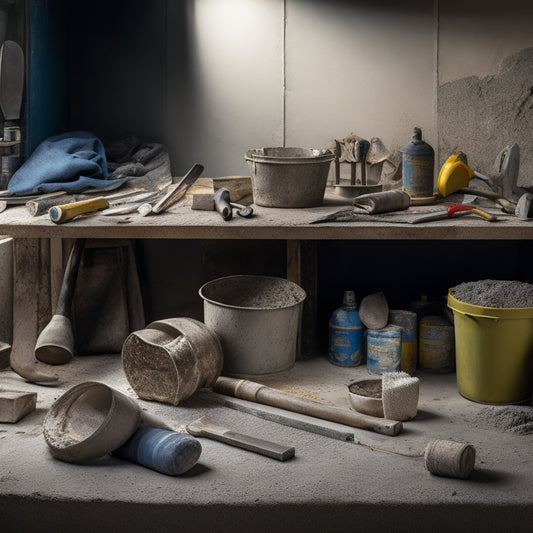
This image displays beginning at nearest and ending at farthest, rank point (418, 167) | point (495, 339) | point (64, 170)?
point (495, 339) < point (418, 167) < point (64, 170)

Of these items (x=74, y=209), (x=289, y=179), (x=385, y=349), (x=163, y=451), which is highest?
(x=289, y=179)

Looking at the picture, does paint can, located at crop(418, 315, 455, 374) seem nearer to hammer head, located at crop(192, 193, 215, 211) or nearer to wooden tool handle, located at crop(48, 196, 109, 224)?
hammer head, located at crop(192, 193, 215, 211)

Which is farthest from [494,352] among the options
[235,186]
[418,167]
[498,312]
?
[235,186]

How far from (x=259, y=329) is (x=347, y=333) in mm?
573

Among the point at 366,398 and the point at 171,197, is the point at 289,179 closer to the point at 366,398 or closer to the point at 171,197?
the point at 171,197

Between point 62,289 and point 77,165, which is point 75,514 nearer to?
point 62,289

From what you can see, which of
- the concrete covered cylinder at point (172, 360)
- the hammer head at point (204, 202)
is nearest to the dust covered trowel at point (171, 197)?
the hammer head at point (204, 202)

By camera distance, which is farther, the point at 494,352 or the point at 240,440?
the point at 494,352

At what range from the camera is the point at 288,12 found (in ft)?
17.5

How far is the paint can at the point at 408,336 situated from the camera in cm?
437

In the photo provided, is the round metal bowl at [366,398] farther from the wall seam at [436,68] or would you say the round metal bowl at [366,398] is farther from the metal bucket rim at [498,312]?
the wall seam at [436,68]

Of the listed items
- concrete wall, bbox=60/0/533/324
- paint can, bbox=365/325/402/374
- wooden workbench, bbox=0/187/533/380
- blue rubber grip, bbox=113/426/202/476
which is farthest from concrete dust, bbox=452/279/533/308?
concrete wall, bbox=60/0/533/324

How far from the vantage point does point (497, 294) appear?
12.6 ft

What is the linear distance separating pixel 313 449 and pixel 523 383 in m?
1.11
